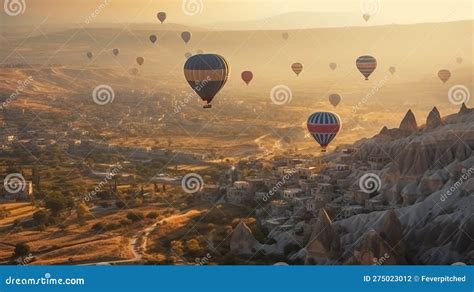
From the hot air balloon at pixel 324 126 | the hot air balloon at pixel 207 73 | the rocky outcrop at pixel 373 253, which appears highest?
the hot air balloon at pixel 207 73

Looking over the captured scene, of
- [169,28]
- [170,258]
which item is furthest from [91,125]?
[169,28]

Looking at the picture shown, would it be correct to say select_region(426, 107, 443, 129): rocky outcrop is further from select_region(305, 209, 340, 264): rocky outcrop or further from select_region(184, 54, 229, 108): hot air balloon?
select_region(305, 209, 340, 264): rocky outcrop

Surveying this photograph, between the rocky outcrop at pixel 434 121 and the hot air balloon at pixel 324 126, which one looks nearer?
the rocky outcrop at pixel 434 121

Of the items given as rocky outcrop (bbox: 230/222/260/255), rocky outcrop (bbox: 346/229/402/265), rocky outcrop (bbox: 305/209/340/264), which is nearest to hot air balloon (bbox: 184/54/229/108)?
rocky outcrop (bbox: 230/222/260/255)

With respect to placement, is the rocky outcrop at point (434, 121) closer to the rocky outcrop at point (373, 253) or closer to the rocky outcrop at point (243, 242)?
the rocky outcrop at point (243, 242)

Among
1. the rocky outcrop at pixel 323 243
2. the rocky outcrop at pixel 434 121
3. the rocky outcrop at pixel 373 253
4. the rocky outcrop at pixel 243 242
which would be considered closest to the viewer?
the rocky outcrop at pixel 373 253

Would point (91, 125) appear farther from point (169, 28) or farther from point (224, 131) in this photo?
point (169, 28)

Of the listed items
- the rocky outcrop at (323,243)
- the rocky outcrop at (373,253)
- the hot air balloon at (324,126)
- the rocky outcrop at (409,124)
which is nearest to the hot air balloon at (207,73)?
the hot air balloon at (324,126)
